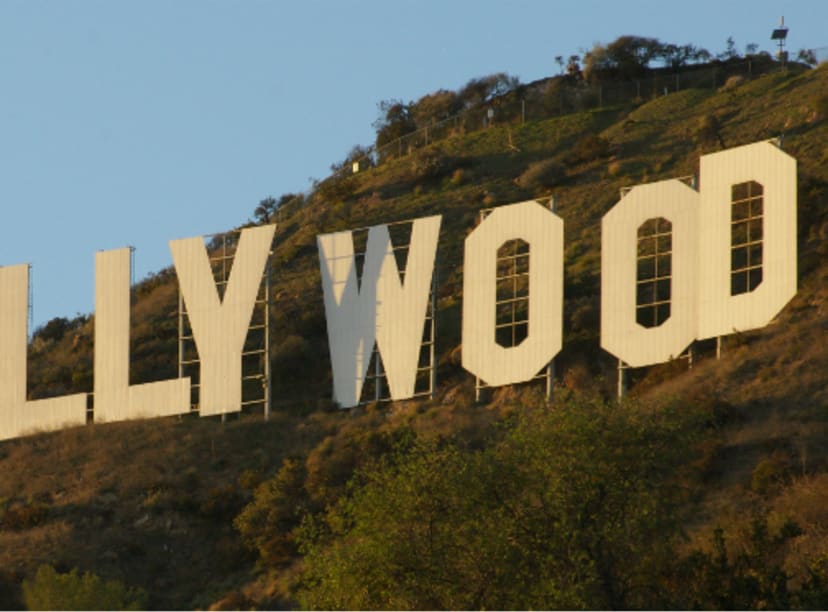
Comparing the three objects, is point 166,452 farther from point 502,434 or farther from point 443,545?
point 443,545

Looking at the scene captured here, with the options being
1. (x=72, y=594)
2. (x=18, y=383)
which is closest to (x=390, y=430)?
(x=18, y=383)

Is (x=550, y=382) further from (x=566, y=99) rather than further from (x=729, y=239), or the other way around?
(x=566, y=99)

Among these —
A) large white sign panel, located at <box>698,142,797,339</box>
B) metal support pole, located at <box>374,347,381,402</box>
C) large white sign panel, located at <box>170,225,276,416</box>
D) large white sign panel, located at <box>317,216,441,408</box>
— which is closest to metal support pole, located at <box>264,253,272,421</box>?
large white sign panel, located at <box>170,225,276,416</box>

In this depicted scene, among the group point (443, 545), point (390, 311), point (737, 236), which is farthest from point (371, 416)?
point (443, 545)

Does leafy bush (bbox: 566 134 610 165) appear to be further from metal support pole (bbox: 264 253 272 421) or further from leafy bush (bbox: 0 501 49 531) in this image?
leafy bush (bbox: 0 501 49 531)

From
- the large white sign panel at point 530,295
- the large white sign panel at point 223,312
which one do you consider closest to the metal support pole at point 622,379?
the large white sign panel at point 530,295
